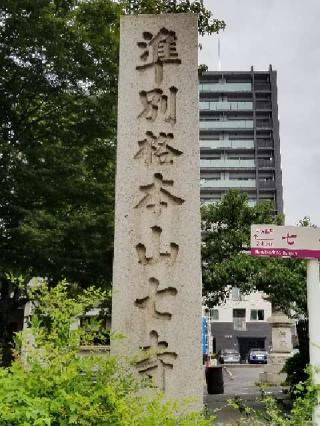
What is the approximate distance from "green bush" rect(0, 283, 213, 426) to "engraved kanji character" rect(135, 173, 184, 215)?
1.94 m

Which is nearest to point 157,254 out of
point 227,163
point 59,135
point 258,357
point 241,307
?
point 59,135

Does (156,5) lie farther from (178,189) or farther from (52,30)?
(178,189)

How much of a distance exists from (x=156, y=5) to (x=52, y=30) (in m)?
2.95

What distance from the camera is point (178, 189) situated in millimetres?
5199

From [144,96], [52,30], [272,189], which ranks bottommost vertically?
[144,96]

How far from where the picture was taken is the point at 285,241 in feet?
16.8

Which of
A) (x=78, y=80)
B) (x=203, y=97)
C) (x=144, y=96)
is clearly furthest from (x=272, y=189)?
(x=144, y=96)

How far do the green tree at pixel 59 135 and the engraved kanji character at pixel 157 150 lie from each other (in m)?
6.78

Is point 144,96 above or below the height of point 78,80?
below

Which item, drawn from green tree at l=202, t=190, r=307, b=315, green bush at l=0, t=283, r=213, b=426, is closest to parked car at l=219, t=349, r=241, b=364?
green tree at l=202, t=190, r=307, b=315

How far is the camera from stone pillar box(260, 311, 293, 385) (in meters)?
19.3

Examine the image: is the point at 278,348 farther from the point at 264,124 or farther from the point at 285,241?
the point at 264,124

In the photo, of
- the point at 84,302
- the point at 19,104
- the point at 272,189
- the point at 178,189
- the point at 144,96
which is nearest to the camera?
the point at 84,302

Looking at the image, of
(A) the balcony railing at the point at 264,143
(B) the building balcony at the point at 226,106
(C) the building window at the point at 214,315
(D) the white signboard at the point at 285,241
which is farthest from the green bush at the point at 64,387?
(B) the building balcony at the point at 226,106
